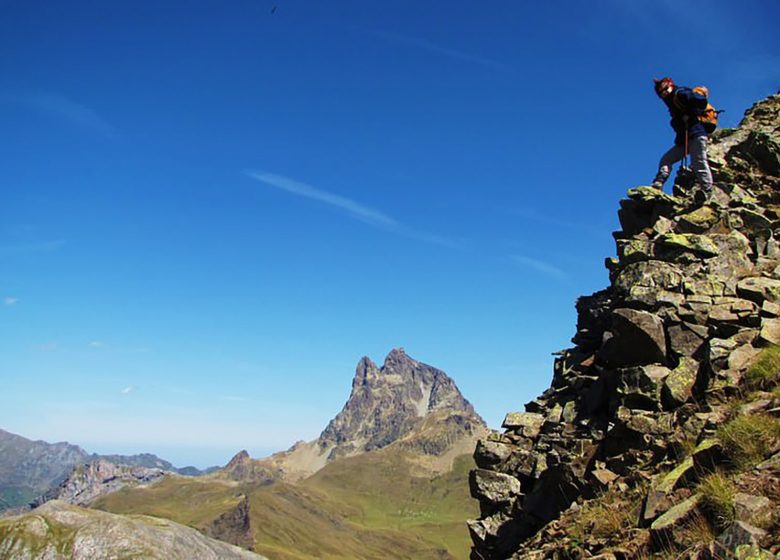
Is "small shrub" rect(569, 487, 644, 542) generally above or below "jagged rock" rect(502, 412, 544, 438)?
below

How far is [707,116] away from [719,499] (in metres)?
22.2

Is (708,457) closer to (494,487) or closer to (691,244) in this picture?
(494,487)

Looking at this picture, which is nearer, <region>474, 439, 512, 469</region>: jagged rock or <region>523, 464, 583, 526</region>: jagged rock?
<region>523, 464, 583, 526</region>: jagged rock

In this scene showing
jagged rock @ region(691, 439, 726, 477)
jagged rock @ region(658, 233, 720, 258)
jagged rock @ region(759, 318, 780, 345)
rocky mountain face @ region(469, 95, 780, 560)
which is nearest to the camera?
rocky mountain face @ region(469, 95, 780, 560)

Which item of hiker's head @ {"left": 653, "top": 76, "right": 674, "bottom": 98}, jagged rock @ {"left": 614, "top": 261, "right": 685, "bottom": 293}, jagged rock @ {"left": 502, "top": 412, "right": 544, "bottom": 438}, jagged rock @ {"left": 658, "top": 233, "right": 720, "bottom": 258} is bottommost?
jagged rock @ {"left": 502, "top": 412, "right": 544, "bottom": 438}

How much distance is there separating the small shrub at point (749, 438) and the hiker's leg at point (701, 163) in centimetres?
1624

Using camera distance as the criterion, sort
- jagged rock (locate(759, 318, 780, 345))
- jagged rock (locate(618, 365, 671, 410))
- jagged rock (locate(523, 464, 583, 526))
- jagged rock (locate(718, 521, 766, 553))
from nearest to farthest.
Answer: jagged rock (locate(718, 521, 766, 553)) → jagged rock (locate(759, 318, 780, 345)) → jagged rock (locate(618, 365, 671, 410)) → jagged rock (locate(523, 464, 583, 526))

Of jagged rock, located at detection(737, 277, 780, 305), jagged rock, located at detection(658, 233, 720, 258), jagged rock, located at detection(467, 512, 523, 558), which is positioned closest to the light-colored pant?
jagged rock, located at detection(658, 233, 720, 258)

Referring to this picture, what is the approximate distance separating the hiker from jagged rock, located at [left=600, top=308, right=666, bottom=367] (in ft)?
33.2

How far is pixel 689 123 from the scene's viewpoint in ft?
A: 88.9

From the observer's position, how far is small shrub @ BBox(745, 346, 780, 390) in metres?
14.7

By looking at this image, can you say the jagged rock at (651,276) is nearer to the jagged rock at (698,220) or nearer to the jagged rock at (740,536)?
the jagged rock at (698,220)

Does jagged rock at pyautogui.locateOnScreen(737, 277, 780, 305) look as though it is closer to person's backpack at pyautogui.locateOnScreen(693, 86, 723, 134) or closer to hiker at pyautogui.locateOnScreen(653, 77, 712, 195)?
hiker at pyautogui.locateOnScreen(653, 77, 712, 195)

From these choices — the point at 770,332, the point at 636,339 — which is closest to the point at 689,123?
the point at 636,339
